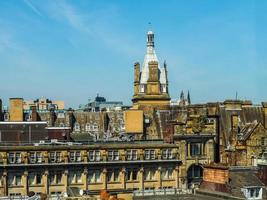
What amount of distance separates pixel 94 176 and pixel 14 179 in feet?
29.2

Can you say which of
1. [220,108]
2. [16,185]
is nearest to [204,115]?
[220,108]

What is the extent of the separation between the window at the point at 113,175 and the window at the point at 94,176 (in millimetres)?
1159

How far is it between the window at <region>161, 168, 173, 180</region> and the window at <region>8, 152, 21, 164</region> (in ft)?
55.8

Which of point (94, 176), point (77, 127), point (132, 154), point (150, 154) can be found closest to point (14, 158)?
point (94, 176)

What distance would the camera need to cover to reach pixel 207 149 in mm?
76938

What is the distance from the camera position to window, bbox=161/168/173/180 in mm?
74188

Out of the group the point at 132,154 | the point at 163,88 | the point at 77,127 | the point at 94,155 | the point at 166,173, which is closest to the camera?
the point at 94,155

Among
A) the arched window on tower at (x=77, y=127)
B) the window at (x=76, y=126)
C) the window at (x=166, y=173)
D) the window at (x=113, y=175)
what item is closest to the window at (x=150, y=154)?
the window at (x=166, y=173)

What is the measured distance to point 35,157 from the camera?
6769 centimetres

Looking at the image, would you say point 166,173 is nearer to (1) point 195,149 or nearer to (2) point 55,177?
(1) point 195,149

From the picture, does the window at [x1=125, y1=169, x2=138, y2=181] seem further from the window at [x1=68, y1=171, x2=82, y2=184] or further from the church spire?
the church spire

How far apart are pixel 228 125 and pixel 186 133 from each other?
813cm

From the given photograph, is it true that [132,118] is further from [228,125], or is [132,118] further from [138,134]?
[228,125]

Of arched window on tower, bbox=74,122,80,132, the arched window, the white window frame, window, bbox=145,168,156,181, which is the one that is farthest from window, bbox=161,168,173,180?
arched window on tower, bbox=74,122,80,132
